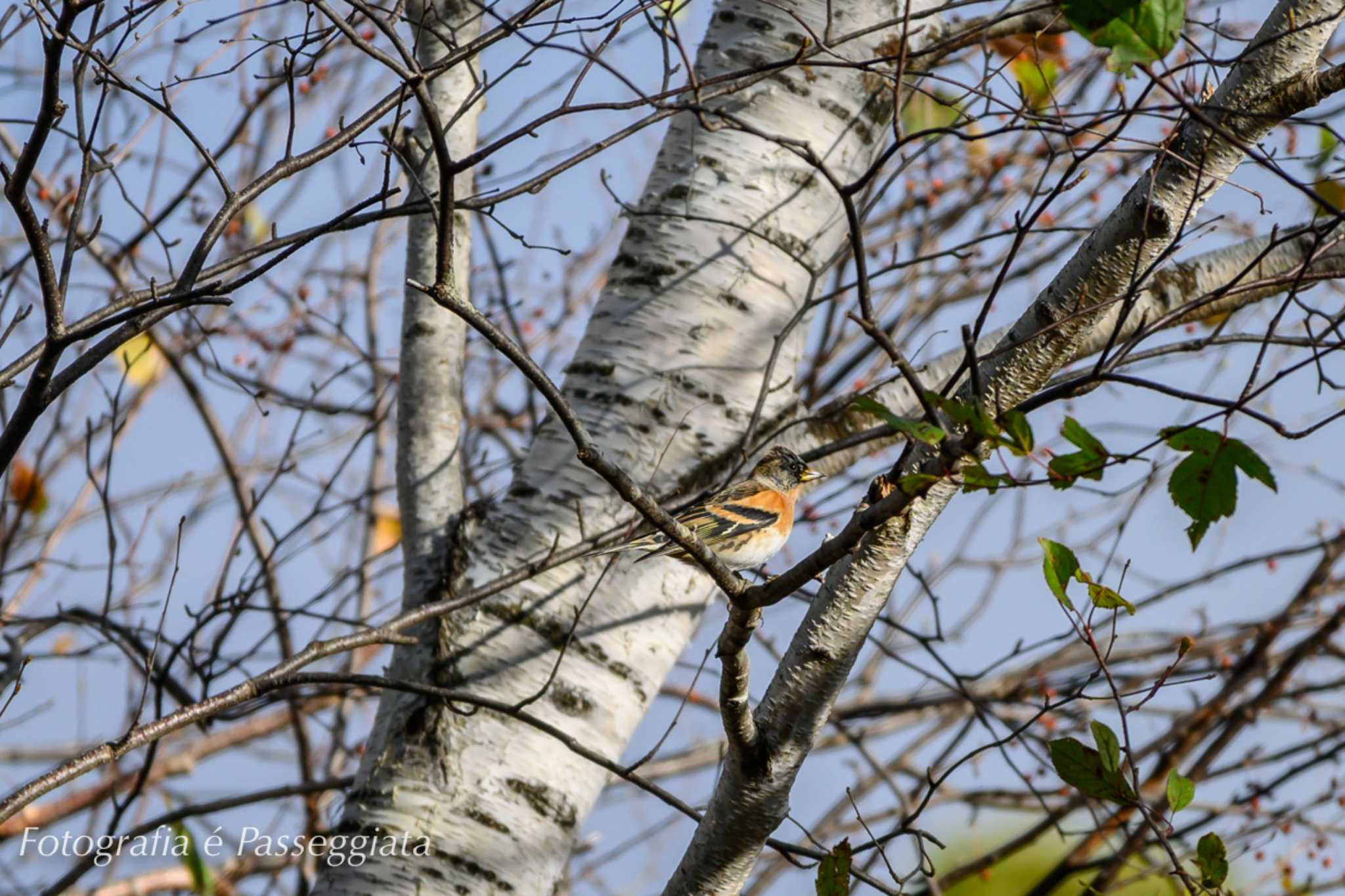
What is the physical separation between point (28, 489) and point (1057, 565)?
4313 mm

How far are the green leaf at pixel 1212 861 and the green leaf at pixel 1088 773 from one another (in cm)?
16

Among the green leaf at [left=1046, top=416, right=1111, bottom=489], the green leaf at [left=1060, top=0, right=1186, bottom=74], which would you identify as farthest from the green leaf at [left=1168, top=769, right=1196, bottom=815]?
the green leaf at [left=1060, top=0, right=1186, bottom=74]

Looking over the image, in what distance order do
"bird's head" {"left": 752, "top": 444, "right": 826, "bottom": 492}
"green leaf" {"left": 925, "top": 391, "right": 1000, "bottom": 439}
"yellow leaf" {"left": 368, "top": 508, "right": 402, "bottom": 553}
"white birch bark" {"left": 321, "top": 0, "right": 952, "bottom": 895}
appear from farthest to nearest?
"yellow leaf" {"left": 368, "top": 508, "right": 402, "bottom": 553} → "bird's head" {"left": 752, "top": 444, "right": 826, "bottom": 492} → "white birch bark" {"left": 321, "top": 0, "right": 952, "bottom": 895} → "green leaf" {"left": 925, "top": 391, "right": 1000, "bottom": 439}

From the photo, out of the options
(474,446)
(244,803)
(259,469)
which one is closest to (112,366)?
(259,469)

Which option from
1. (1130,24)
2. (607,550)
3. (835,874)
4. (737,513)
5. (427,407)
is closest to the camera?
(1130,24)

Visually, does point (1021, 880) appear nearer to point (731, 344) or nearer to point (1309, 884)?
point (1309, 884)

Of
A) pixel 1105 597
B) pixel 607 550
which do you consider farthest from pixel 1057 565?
pixel 607 550

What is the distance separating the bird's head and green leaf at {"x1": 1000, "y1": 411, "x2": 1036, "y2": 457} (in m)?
2.05

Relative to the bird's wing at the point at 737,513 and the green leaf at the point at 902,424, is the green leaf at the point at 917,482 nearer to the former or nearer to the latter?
the green leaf at the point at 902,424

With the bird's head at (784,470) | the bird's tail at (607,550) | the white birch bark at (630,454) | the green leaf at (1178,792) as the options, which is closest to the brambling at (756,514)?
the bird's head at (784,470)

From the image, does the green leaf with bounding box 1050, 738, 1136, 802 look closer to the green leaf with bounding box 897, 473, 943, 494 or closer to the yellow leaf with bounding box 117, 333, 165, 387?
the green leaf with bounding box 897, 473, 943, 494

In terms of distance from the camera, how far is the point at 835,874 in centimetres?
235

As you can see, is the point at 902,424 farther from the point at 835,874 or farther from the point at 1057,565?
the point at 835,874

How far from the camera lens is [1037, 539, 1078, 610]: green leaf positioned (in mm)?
2037
